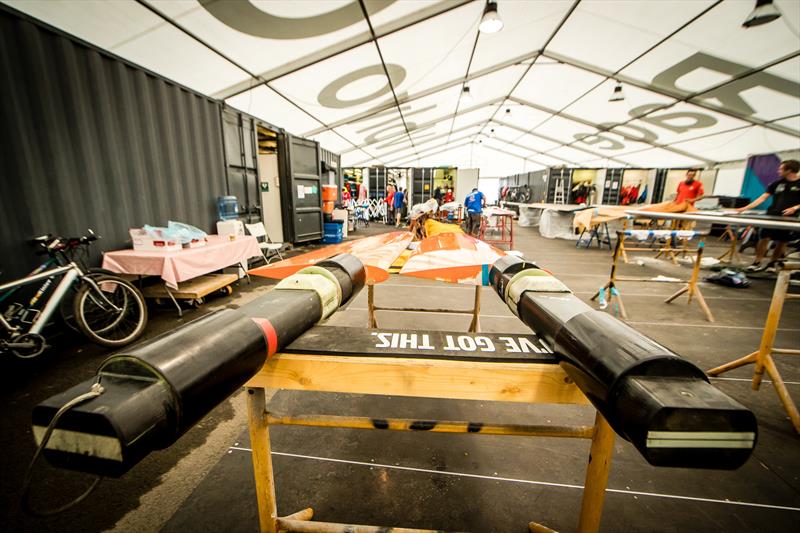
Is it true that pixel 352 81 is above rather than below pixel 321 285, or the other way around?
above

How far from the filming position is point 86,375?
252cm

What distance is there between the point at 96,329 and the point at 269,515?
3.30 meters

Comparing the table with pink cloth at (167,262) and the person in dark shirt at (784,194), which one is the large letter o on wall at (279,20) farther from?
the person in dark shirt at (784,194)

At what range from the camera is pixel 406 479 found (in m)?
1.63

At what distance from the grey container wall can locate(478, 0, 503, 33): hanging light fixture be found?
4837 millimetres

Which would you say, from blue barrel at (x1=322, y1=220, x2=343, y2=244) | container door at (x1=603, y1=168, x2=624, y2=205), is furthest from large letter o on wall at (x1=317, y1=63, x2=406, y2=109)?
container door at (x1=603, y1=168, x2=624, y2=205)

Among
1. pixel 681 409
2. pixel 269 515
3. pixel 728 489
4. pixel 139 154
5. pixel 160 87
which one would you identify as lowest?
pixel 728 489

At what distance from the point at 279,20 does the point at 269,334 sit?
15.7 feet

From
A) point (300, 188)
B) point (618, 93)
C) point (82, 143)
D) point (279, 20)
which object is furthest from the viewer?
point (618, 93)

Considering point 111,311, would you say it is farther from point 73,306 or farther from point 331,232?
point 331,232

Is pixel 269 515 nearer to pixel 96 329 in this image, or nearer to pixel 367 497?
pixel 367 497

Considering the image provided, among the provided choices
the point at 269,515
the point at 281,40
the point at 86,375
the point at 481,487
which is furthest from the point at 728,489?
the point at 281,40

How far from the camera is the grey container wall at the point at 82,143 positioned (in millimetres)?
2867

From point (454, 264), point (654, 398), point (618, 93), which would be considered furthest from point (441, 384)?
point (618, 93)
